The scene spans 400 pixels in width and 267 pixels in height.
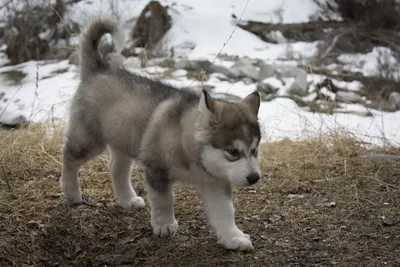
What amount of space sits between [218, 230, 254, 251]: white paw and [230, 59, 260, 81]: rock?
23.0 feet

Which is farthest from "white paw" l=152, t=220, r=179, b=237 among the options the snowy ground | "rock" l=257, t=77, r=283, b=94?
"rock" l=257, t=77, r=283, b=94

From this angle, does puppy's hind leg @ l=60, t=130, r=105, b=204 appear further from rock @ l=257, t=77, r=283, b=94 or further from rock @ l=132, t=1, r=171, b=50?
rock @ l=132, t=1, r=171, b=50

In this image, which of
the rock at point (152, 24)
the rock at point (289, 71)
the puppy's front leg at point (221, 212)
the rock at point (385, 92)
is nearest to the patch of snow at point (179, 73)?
the rock at point (152, 24)

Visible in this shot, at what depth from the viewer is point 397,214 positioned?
3.66 metres

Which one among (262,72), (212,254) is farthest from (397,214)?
(262,72)

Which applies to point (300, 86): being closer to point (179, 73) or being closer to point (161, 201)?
point (179, 73)

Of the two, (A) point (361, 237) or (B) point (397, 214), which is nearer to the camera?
(A) point (361, 237)

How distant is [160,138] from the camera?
3.23m

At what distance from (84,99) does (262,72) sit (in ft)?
22.1

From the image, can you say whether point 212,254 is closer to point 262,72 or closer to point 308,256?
point 308,256

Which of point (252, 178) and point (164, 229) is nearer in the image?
point (252, 178)

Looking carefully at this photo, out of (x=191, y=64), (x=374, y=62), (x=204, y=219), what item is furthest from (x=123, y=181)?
(x=374, y=62)

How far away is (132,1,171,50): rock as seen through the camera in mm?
11242

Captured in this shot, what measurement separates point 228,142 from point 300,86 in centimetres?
674
